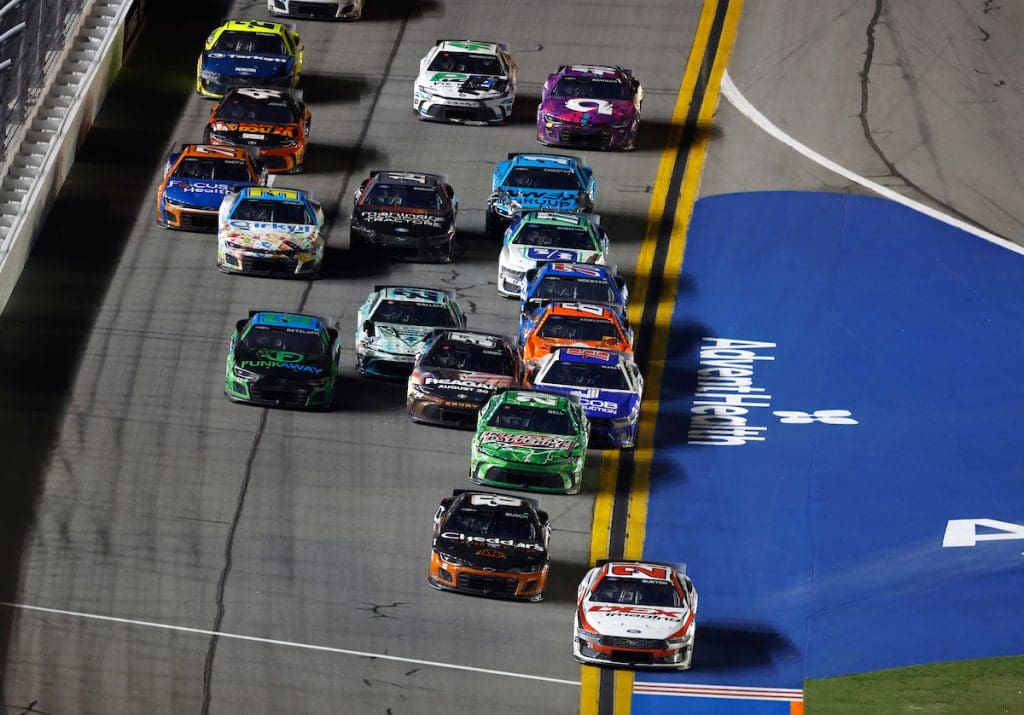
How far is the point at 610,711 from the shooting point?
2980 centimetres

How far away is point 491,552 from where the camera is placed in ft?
103

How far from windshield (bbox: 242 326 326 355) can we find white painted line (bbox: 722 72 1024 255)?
46.2 ft

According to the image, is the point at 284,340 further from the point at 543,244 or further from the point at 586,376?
the point at 543,244

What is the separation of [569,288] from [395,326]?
351 cm

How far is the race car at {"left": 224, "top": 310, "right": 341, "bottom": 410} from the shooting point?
3547cm

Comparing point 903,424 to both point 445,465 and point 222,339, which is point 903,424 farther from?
point 222,339

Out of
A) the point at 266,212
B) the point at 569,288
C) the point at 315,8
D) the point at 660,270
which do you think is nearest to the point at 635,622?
the point at 569,288

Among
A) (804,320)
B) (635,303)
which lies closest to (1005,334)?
(804,320)

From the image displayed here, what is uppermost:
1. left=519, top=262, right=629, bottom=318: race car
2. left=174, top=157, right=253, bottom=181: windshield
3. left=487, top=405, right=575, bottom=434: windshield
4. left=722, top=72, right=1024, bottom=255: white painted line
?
left=487, top=405, right=575, bottom=434: windshield

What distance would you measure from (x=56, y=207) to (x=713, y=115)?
13849 mm

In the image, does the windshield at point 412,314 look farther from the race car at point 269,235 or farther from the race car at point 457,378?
the race car at point 269,235

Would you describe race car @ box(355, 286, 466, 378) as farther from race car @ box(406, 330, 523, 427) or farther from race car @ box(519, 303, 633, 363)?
race car @ box(519, 303, 633, 363)

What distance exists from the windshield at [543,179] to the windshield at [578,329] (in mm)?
4810

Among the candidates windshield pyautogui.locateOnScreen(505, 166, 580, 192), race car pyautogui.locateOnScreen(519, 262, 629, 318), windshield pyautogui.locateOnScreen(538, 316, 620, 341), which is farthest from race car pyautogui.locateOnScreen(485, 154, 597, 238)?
windshield pyautogui.locateOnScreen(538, 316, 620, 341)
